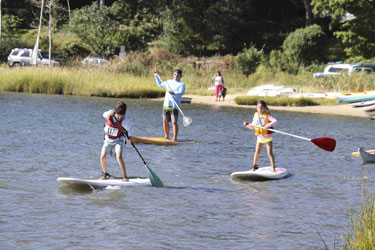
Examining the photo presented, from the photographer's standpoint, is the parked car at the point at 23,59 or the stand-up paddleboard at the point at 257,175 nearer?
the stand-up paddleboard at the point at 257,175

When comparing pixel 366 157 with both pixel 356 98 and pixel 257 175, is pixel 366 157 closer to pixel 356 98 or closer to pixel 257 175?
pixel 257 175

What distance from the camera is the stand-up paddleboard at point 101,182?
11.5 meters

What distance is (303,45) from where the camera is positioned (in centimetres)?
4953

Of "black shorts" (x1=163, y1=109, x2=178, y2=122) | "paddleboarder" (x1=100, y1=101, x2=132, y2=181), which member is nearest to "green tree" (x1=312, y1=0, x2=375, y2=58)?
"black shorts" (x1=163, y1=109, x2=178, y2=122)

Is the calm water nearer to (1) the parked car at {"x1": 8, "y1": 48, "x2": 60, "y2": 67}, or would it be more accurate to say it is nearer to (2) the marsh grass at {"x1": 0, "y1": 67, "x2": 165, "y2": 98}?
(2) the marsh grass at {"x1": 0, "y1": 67, "x2": 165, "y2": 98}

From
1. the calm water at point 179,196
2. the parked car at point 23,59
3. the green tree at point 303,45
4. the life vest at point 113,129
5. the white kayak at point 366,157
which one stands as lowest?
the calm water at point 179,196

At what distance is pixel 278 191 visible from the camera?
490 inches

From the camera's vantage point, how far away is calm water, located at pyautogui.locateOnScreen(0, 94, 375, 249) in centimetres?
905

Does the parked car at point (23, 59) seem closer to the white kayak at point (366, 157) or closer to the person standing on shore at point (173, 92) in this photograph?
the person standing on shore at point (173, 92)

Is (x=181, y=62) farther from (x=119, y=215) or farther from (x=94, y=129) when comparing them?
(x=119, y=215)

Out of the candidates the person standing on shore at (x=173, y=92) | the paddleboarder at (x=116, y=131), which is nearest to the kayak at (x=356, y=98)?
the person standing on shore at (x=173, y=92)

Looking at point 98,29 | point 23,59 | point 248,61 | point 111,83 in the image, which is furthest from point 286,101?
point 98,29

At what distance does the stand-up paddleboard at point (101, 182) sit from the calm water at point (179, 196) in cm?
14

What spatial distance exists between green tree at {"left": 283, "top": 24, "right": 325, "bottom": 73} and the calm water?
27653 mm
